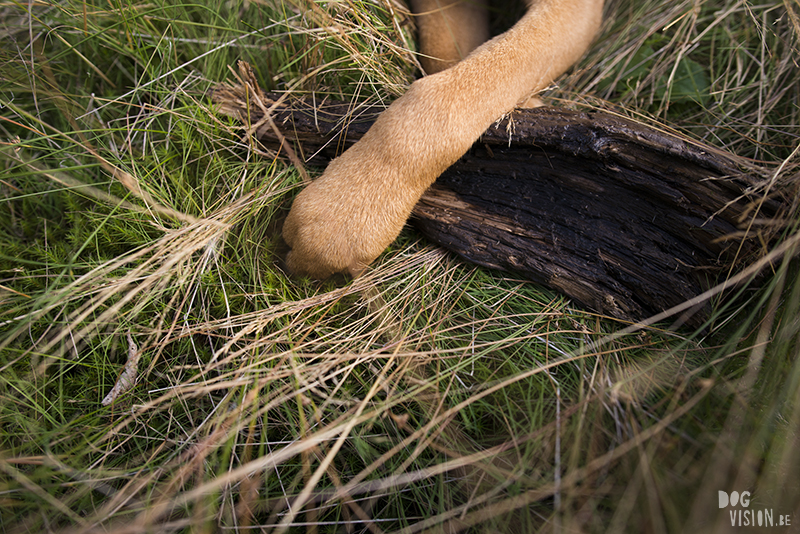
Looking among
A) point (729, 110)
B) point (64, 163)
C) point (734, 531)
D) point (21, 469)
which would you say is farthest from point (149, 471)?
point (729, 110)

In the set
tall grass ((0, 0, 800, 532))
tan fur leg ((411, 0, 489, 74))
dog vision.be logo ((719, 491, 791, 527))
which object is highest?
tan fur leg ((411, 0, 489, 74))

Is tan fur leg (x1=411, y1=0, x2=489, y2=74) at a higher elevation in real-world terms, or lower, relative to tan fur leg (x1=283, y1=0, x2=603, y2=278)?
higher

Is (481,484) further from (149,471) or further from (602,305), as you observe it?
(149,471)

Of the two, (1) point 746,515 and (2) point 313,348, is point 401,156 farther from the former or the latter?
(1) point 746,515

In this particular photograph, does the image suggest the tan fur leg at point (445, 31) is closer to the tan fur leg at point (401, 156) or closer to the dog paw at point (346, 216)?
the tan fur leg at point (401, 156)

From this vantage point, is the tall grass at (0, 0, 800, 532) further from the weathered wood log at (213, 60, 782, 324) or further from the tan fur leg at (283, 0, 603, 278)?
the tan fur leg at (283, 0, 603, 278)

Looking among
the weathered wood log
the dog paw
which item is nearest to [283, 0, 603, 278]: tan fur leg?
the dog paw

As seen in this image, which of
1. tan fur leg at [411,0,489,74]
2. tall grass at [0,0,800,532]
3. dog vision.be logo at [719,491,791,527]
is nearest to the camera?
dog vision.be logo at [719,491,791,527]
